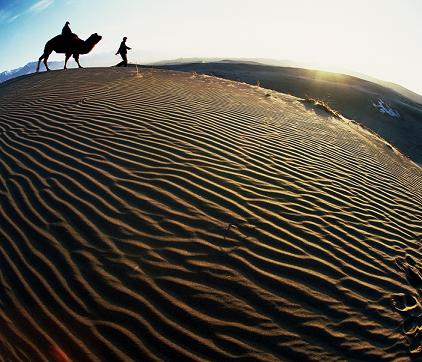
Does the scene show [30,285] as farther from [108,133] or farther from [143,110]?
[143,110]

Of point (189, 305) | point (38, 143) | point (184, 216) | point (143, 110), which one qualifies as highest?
point (143, 110)

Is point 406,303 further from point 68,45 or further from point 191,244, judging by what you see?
point 68,45

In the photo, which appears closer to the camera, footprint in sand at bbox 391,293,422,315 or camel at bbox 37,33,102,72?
footprint in sand at bbox 391,293,422,315

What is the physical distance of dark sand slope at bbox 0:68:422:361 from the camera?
290 centimetres

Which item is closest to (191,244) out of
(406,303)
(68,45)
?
(406,303)

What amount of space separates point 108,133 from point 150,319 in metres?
3.81

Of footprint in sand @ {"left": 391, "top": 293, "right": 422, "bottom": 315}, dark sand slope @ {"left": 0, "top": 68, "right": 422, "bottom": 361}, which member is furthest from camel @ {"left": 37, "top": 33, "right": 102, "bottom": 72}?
footprint in sand @ {"left": 391, "top": 293, "right": 422, "bottom": 315}

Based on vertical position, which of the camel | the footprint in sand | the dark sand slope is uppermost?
the camel

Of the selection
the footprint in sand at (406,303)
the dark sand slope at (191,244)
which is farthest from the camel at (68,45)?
the footprint in sand at (406,303)

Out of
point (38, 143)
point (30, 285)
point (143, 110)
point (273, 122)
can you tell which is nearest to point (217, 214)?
point (30, 285)

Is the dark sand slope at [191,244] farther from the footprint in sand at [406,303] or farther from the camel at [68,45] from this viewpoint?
the camel at [68,45]

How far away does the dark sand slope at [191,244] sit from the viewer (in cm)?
290

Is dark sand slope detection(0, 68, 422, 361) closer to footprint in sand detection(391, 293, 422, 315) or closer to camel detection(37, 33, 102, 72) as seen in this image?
footprint in sand detection(391, 293, 422, 315)

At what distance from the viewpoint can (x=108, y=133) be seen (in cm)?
602
